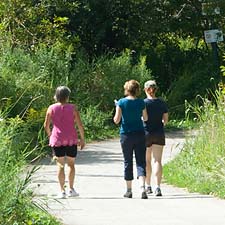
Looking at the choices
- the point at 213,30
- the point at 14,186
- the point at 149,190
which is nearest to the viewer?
the point at 14,186

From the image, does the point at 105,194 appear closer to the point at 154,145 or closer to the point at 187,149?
the point at 154,145

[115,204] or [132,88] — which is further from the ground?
[132,88]

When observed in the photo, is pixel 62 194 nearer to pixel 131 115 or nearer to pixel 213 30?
pixel 131 115

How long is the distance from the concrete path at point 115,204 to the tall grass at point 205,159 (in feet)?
0.85

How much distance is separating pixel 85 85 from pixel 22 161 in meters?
14.6

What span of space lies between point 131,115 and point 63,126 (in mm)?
1027

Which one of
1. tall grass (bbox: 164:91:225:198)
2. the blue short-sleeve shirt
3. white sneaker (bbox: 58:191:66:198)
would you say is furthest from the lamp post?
white sneaker (bbox: 58:191:66:198)

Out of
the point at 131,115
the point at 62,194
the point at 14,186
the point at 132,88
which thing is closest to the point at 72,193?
the point at 62,194

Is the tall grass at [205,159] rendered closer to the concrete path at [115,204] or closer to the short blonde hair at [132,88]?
the concrete path at [115,204]

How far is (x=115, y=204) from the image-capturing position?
11.1m

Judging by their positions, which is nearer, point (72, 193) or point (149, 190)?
point (72, 193)

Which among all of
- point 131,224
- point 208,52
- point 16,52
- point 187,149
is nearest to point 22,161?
point 131,224

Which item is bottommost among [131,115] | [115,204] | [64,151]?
[115,204]

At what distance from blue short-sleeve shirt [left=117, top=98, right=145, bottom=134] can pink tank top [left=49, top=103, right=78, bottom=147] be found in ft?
2.46
